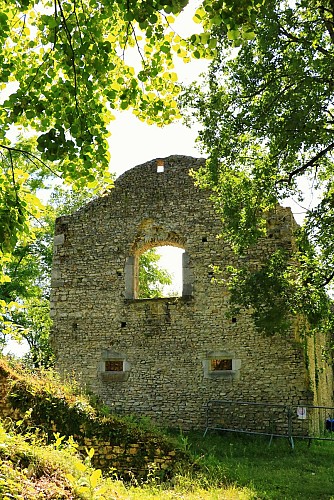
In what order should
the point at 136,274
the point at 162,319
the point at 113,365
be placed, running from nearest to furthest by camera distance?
the point at 162,319
the point at 113,365
the point at 136,274

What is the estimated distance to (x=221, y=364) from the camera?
12.9 meters

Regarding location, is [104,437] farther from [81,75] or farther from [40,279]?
[40,279]

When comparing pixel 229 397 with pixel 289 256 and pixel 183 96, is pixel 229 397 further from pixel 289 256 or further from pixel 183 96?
pixel 183 96

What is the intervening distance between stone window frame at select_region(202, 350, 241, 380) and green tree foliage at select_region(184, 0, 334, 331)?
2406 millimetres

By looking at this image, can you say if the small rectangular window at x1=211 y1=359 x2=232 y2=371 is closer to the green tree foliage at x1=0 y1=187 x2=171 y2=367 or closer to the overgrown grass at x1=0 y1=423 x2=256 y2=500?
the overgrown grass at x1=0 y1=423 x2=256 y2=500

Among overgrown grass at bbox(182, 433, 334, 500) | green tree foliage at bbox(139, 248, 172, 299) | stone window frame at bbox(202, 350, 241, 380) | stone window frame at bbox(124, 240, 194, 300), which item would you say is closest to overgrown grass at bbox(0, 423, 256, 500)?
overgrown grass at bbox(182, 433, 334, 500)

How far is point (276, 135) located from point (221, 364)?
621cm

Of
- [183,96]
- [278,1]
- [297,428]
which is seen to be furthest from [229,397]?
[278,1]

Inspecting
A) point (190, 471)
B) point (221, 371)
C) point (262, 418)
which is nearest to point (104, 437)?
point (190, 471)

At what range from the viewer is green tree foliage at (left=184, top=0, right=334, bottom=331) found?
8.63 metres

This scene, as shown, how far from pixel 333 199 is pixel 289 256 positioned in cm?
304

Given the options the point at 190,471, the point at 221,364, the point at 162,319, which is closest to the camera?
the point at 190,471

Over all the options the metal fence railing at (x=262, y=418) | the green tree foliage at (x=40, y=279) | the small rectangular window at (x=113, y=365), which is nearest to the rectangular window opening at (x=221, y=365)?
the metal fence railing at (x=262, y=418)

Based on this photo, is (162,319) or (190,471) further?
(162,319)
